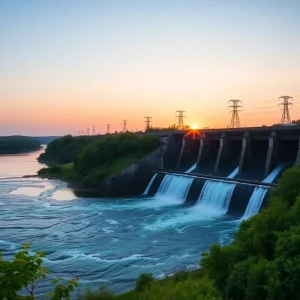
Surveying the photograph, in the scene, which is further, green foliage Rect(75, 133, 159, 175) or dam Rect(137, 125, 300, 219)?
green foliage Rect(75, 133, 159, 175)

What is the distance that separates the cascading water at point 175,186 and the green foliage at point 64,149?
157 feet

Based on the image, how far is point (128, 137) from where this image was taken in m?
56.2

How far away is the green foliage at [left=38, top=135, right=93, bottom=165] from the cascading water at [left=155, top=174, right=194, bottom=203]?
1885 inches

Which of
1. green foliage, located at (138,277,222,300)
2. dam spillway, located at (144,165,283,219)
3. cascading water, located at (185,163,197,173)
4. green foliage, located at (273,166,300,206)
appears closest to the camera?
green foliage, located at (138,277,222,300)

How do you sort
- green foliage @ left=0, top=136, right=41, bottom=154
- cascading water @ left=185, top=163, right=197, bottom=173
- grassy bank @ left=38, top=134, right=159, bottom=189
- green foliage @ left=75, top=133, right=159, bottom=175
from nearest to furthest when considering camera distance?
cascading water @ left=185, top=163, right=197, bottom=173
grassy bank @ left=38, top=134, right=159, bottom=189
green foliage @ left=75, top=133, right=159, bottom=175
green foliage @ left=0, top=136, right=41, bottom=154

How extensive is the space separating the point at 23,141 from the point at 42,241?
172m

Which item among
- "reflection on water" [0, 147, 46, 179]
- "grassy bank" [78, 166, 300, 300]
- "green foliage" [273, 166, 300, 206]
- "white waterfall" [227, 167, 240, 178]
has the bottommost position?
"reflection on water" [0, 147, 46, 179]

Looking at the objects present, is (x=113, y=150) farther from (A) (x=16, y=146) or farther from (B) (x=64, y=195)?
(A) (x=16, y=146)

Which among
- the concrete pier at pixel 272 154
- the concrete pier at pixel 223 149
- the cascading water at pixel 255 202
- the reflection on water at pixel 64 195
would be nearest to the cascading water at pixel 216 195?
the cascading water at pixel 255 202

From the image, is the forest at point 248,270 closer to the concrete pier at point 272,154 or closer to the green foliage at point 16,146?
the concrete pier at point 272,154

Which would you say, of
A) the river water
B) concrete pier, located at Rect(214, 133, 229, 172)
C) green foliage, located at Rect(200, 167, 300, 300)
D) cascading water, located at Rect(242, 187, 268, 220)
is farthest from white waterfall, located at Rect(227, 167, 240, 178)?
green foliage, located at Rect(200, 167, 300, 300)

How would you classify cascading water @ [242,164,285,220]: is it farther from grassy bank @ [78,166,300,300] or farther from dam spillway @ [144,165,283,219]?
grassy bank @ [78,166,300,300]

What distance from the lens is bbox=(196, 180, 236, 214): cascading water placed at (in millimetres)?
33188

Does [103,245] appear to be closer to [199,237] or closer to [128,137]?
[199,237]
